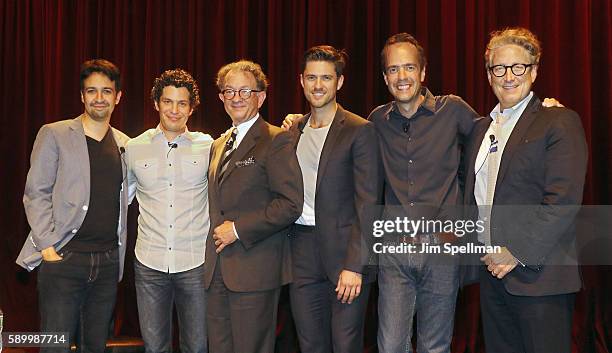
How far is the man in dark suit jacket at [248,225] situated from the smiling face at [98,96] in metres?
0.73

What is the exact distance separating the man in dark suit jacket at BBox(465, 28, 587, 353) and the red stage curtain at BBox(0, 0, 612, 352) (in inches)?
59.1

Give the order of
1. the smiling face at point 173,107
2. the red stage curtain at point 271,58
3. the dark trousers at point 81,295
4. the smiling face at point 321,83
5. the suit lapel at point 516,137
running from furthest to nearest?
the red stage curtain at point 271,58
the smiling face at point 173,107
the dark trousers at point 81,295
the smiling face at point 321,83
the suit lapel at point 516,137

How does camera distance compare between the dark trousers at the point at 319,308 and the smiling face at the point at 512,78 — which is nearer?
the smiling face at the point at 512,78

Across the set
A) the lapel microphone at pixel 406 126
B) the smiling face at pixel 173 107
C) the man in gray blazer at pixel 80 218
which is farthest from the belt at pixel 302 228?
the man in gray blazer at pixel 80 218

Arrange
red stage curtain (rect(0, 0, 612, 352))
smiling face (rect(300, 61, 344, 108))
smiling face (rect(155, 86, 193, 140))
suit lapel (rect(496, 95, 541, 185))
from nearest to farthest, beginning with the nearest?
suit lapel (rect(496, 95, 541, 185)) < smiling face (rect(300, 61, 344, 108)) < smiling face (rect(155, 86, 193, 140)) < red stage curtain (rect(0, 0, 612, 352))

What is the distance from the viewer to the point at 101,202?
10.8 ft

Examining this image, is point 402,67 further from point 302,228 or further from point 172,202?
point 172,202

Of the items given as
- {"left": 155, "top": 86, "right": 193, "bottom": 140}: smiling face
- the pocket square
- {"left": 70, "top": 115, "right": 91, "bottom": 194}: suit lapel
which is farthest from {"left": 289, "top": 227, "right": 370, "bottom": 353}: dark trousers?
{"left": 70, "top": 115, "right": 91, "bottom": 194}: suit lapel

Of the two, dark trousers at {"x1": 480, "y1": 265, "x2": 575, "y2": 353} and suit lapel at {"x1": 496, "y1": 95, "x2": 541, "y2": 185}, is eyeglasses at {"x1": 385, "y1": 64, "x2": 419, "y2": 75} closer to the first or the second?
suit lapel at {"x1": 496, "y1": 95, "x2": 541, "y2": 185}

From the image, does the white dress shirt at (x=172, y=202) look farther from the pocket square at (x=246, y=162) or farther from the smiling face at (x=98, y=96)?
the pocket square at (x=246, y=162)

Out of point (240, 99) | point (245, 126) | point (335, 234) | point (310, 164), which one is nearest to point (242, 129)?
point (245, 126)

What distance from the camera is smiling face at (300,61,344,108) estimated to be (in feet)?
9.91

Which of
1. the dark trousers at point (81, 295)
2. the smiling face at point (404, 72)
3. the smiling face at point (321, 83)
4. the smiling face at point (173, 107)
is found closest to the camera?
the smiling face at point (404, 72)

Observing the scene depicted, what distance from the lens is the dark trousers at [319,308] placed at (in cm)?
288
